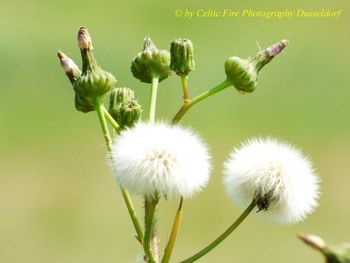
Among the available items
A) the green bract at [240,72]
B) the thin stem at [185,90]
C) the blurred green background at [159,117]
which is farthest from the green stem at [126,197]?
the blurred green background at [159,117]

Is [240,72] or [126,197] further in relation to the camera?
[240,72]

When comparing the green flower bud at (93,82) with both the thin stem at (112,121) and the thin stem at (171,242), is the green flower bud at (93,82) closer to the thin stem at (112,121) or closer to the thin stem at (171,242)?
the thin stem at (112,121)

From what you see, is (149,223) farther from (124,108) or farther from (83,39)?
(83,39)

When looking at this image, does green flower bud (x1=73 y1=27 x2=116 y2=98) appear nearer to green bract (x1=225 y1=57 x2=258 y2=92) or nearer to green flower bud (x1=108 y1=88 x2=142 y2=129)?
green flower bud (x1=108 y1=88 x2=142 y2=129)

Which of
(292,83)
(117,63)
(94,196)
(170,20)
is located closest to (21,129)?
(117,63)

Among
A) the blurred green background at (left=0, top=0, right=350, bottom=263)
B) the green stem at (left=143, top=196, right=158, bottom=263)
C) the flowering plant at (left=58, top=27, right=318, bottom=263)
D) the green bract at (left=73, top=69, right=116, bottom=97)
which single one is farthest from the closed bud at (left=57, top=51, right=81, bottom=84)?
the blurred green background at (left=0, top=0, right=350, bottom=263)

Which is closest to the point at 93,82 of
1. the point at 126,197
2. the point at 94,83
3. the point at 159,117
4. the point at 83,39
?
the point at 94,83

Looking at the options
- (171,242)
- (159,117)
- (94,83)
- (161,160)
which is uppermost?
(94,83)
